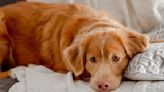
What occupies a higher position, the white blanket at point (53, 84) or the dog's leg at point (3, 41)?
the dog's leg at point (3, 41)

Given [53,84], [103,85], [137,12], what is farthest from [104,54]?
[137,12]

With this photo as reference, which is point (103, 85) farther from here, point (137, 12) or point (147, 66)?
point (137, 12)

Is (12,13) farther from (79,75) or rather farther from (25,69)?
(79,75)

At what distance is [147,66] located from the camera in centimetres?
179

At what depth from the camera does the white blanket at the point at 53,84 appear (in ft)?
5.73

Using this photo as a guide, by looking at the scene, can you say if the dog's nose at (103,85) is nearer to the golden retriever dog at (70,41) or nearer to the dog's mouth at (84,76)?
the golden retriever dog at (70,41)

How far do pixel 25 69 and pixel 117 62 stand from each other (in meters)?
0.57

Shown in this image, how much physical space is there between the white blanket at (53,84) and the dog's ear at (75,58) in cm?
5

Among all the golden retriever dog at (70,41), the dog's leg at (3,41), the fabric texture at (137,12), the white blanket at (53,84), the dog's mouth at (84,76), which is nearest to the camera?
the white blanket at (53,84)

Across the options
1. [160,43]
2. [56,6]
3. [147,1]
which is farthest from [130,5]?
[160,43]

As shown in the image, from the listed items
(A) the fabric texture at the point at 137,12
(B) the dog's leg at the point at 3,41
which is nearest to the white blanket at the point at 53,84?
(B) the dog's leg at the point at 3,41

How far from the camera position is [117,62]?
187 centimetres

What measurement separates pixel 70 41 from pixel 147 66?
20.5 inches

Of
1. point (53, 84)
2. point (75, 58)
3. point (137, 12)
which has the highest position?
point (137, 12)
